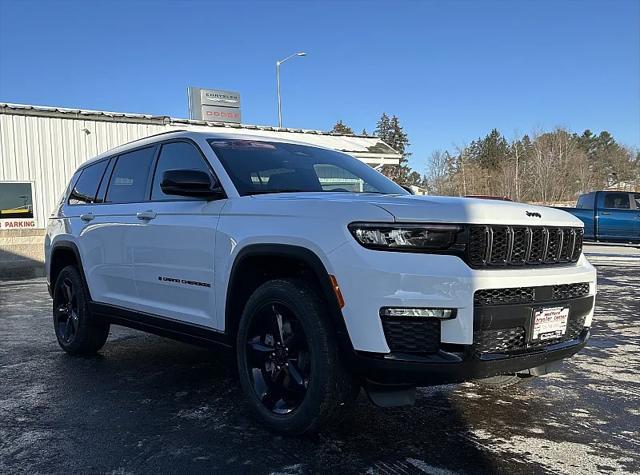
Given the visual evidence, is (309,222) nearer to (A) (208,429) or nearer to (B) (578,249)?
(A) (208,429)

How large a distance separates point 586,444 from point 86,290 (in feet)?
14.0

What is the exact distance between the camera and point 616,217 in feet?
59.0

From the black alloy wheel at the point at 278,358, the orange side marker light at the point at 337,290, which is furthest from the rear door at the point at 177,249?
the orange side marker light at the point at 337,290

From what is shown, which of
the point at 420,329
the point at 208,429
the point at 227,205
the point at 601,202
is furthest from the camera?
the point at 601,202

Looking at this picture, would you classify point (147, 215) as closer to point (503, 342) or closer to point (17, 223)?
point (503, 342)

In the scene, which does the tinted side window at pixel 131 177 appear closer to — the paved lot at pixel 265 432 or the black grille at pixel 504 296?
the paved lot at pixel 265 432

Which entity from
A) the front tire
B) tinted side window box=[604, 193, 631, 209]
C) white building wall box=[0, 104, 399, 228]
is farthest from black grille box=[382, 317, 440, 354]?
tinted side window box=[604, 193, 631, 209]

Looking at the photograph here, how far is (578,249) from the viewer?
355cm

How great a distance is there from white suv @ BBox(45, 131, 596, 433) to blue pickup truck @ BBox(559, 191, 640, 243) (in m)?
15.9

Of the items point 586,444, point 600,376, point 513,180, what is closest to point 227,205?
point 586,444

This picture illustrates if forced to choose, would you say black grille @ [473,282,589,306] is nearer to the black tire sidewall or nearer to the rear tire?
the black tire sidewall

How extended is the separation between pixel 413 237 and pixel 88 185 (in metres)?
3.95

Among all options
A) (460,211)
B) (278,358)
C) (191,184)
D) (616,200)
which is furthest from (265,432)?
(616,200)

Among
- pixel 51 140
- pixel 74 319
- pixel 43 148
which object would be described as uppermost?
pixel 51 140
